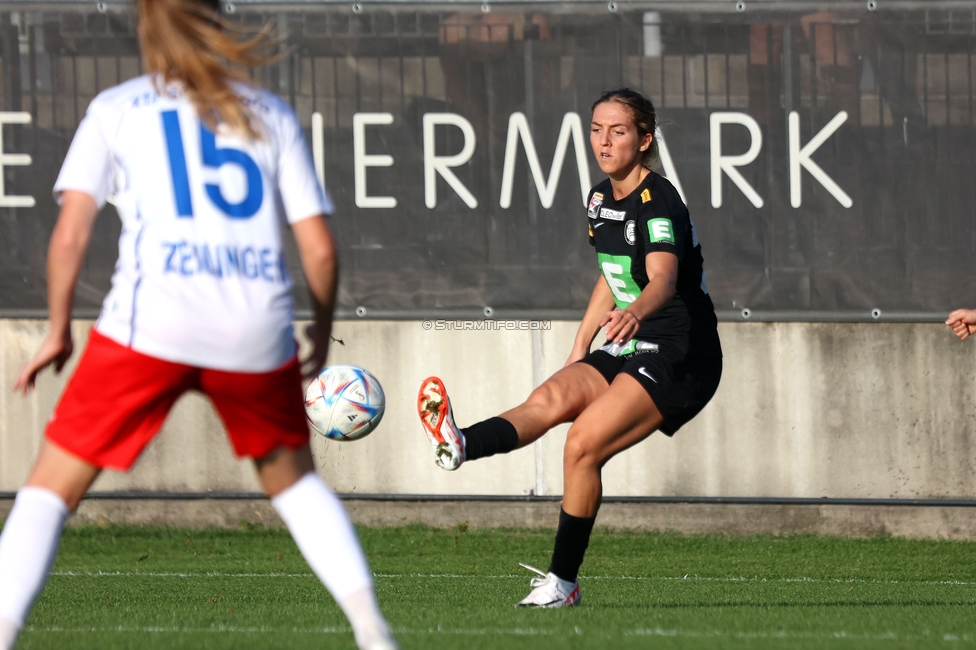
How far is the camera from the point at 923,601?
5.82 m

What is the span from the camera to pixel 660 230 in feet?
17.2

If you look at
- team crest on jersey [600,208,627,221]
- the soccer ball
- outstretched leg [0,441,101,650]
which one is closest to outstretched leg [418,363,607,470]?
team crest on jersey [600,208,627,221]

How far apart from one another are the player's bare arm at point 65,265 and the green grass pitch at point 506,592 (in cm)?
137

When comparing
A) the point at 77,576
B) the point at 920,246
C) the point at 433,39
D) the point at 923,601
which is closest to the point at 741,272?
the point at 920,246

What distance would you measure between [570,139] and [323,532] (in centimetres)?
610

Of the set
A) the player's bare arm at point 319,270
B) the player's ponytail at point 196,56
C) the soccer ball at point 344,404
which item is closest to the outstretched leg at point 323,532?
the player's bare arm at point 319,270

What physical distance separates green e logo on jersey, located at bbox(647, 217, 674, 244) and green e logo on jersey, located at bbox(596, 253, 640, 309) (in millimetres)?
249

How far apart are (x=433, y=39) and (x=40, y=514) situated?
6305 millimetres

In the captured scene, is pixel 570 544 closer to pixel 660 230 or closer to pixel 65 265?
pixel 660 230

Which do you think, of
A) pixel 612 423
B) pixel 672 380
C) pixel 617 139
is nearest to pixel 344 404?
pixel 612 423

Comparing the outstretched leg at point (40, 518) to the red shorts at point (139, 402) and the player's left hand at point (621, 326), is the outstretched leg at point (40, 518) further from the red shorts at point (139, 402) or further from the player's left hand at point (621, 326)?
the player's left hand at point (621, 326)

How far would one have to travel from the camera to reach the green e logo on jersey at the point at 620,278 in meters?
5.52

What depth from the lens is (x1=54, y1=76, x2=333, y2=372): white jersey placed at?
9.51 feet

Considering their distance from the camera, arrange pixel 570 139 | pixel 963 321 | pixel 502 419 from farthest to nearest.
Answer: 1. pixel 570 139
2. pixel 502 419
3. pixel 963 321
